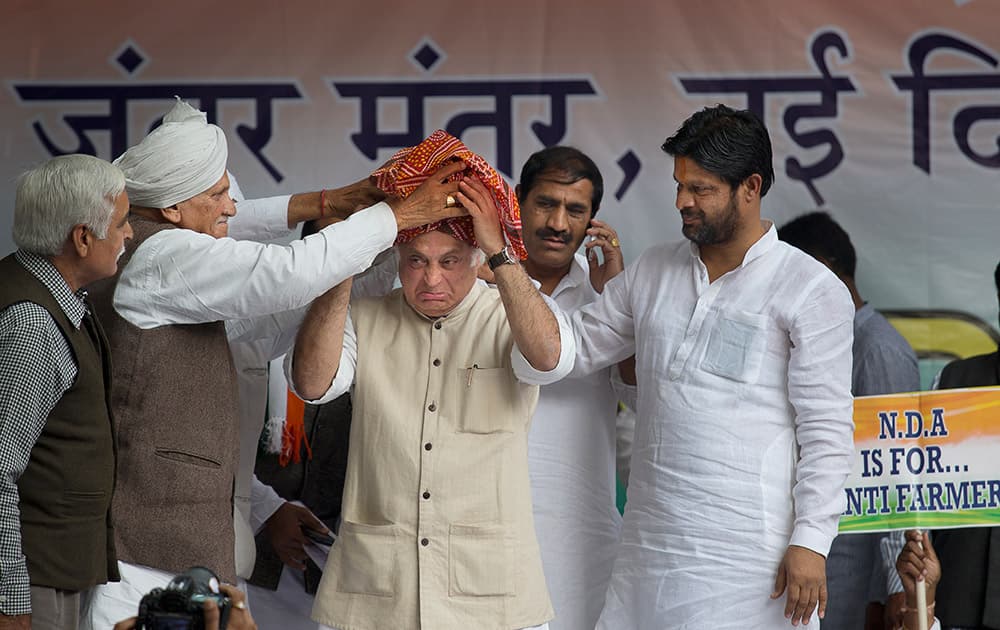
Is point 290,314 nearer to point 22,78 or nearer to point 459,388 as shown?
point 459,388

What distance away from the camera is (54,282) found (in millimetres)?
2740

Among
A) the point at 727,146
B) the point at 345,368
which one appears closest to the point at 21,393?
the point at 345,368

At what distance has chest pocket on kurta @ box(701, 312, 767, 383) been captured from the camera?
133 inches

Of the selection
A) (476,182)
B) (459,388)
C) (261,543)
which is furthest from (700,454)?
(261,543)

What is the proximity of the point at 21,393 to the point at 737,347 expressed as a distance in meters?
1.72

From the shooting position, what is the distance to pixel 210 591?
1.79 meters

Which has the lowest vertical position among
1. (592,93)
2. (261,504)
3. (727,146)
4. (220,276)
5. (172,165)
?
(261,504)

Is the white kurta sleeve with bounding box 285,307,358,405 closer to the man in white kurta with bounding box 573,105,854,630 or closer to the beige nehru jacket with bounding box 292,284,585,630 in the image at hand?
the beige nehru jacket with bounding box 292,284,585,630

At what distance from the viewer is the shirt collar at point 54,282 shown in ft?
8.96

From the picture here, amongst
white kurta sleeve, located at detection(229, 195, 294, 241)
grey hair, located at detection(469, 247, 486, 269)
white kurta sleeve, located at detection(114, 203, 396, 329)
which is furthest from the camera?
white kurta sleeve, located at detection(229, 195, 294, 241)

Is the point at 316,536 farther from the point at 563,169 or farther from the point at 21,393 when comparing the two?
the point at 21,393

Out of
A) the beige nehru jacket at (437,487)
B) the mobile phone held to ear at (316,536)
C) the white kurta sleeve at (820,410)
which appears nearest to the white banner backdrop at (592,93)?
the mobile phone held to ear at (316,536)

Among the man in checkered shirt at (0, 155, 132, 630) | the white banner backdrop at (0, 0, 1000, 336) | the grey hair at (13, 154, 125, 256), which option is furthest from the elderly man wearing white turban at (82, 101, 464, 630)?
the white banner backdrop at (0, 0, 1000, 336)

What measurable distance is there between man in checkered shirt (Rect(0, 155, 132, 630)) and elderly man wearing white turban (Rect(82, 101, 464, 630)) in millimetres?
114
